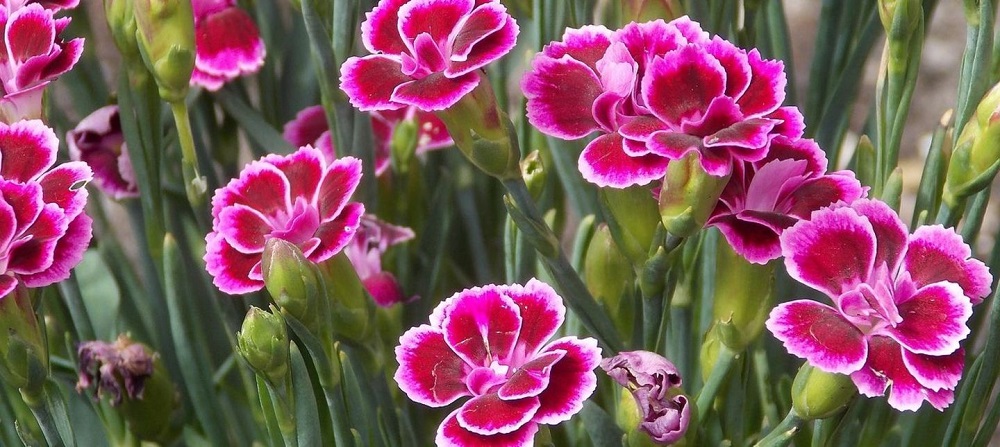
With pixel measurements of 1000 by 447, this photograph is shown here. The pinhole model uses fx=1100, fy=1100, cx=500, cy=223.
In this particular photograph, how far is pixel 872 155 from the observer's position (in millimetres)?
641

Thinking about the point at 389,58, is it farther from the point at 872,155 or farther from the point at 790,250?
the point at 872,155

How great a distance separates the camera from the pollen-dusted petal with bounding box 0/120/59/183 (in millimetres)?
511

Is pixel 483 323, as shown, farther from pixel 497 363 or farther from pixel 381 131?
pixel 381 131

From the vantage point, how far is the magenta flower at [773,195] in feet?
1.56

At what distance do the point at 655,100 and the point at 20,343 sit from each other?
0.30 metres

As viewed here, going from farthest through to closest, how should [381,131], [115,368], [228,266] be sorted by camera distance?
1. [381,131]
2. [115,368]
3. [228,266]

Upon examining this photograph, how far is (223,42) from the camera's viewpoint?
28.6 inches

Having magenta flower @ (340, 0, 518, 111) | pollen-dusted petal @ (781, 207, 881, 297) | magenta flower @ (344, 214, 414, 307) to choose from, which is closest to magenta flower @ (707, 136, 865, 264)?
pollen-dusted petal @ (781, 207, 881, 297)

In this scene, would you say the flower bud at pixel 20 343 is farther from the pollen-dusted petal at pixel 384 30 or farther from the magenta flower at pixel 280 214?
the pollen-dusted petal at pixel 384 30

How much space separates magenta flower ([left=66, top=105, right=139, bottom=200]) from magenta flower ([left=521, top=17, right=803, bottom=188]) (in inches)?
14.0

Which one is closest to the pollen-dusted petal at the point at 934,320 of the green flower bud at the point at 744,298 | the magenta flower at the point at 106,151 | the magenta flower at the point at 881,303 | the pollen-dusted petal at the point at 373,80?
the magenta flower at the point at 881,303

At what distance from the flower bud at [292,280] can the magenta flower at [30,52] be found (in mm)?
169

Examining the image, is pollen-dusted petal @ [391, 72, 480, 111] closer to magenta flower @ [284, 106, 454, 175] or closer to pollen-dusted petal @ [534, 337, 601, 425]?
pollen-dusted petal @ [534, 337, 601, 425]

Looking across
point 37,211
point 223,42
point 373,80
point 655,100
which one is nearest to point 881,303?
point 655,100
